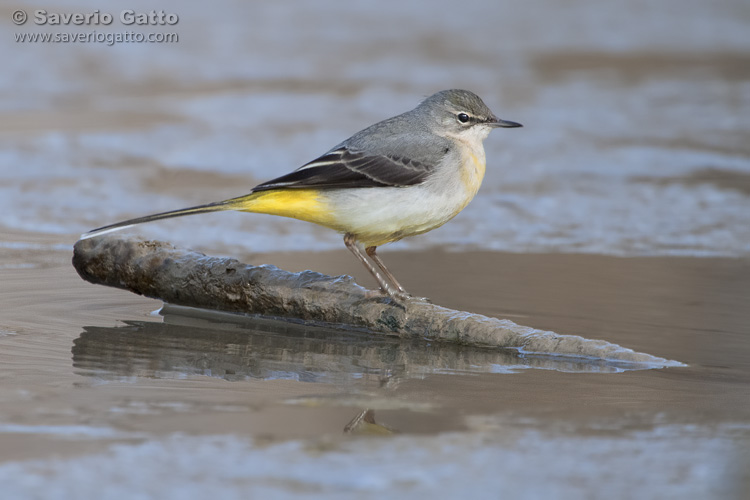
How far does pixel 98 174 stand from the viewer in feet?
32.7

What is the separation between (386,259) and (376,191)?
1.72 meters

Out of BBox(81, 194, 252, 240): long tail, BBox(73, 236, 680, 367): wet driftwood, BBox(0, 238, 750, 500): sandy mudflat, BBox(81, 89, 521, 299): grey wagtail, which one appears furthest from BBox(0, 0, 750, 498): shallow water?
BBox(81, 89, 521, 299): grey wagtail

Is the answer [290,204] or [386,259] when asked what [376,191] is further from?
[386,259]

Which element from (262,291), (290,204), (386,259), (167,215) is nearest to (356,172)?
(290,204)

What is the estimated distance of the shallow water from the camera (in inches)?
147

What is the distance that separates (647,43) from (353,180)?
41.7 ft

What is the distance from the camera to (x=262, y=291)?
596 centimetres

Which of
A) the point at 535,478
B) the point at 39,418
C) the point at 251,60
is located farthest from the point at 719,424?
the point at 251,60

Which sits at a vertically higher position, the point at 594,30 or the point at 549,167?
the point at 594,30

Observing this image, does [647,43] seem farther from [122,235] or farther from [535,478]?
[535,478]

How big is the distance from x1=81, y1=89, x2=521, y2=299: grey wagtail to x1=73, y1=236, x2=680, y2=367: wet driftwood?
185 millimetres

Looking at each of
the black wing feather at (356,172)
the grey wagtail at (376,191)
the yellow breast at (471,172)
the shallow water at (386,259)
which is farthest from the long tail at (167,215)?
the yellow breast at (471,172)

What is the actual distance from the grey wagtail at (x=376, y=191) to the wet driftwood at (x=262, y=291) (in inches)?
7.3

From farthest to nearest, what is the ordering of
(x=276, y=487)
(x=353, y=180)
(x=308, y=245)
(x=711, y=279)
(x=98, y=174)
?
(x=98, y=174)
(x=308, y=245)
(x=711, y=279)
(x=353, y=180)
(x=276, y=487)
